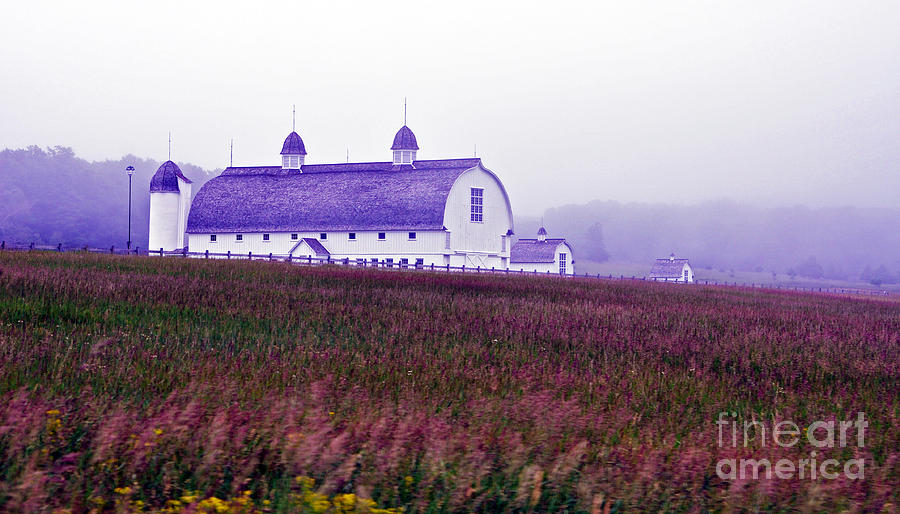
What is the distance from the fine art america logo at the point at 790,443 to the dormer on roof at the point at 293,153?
51352 millimetres

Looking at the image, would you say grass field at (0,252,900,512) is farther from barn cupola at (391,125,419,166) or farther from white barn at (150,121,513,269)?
barn cupola at (391,125,419,166)

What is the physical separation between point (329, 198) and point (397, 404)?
4494 centimetres

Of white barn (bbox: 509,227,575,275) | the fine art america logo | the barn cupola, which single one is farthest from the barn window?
the fine art america logo

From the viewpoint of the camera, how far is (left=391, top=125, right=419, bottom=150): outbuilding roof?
176 ft

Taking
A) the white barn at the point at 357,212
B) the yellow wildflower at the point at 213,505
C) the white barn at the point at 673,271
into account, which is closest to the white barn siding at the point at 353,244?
the white barn at the point at 357,212

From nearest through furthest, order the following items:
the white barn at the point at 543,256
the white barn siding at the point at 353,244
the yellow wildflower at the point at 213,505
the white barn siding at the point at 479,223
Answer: the yellow wildflower at the point at 213,505 < the white barn siding at the point at 353,244 < the white barn siding at the point at 479,223 < the white barn at the point at 543,256

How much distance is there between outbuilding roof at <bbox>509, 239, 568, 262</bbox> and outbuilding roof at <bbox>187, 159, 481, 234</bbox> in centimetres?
1856

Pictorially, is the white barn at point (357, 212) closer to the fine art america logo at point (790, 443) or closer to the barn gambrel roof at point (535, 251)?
the barn gambrel roof at point (535, 251)

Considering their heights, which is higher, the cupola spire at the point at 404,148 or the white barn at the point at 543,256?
the cupola spire at the point at 404,148

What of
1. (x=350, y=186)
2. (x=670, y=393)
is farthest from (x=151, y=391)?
(x=350, y=186)

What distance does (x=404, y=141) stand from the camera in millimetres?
53812

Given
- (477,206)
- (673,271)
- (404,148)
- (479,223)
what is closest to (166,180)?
(404,148)

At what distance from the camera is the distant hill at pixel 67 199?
98.1 meters

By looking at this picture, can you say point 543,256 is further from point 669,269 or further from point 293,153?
point 669,269
